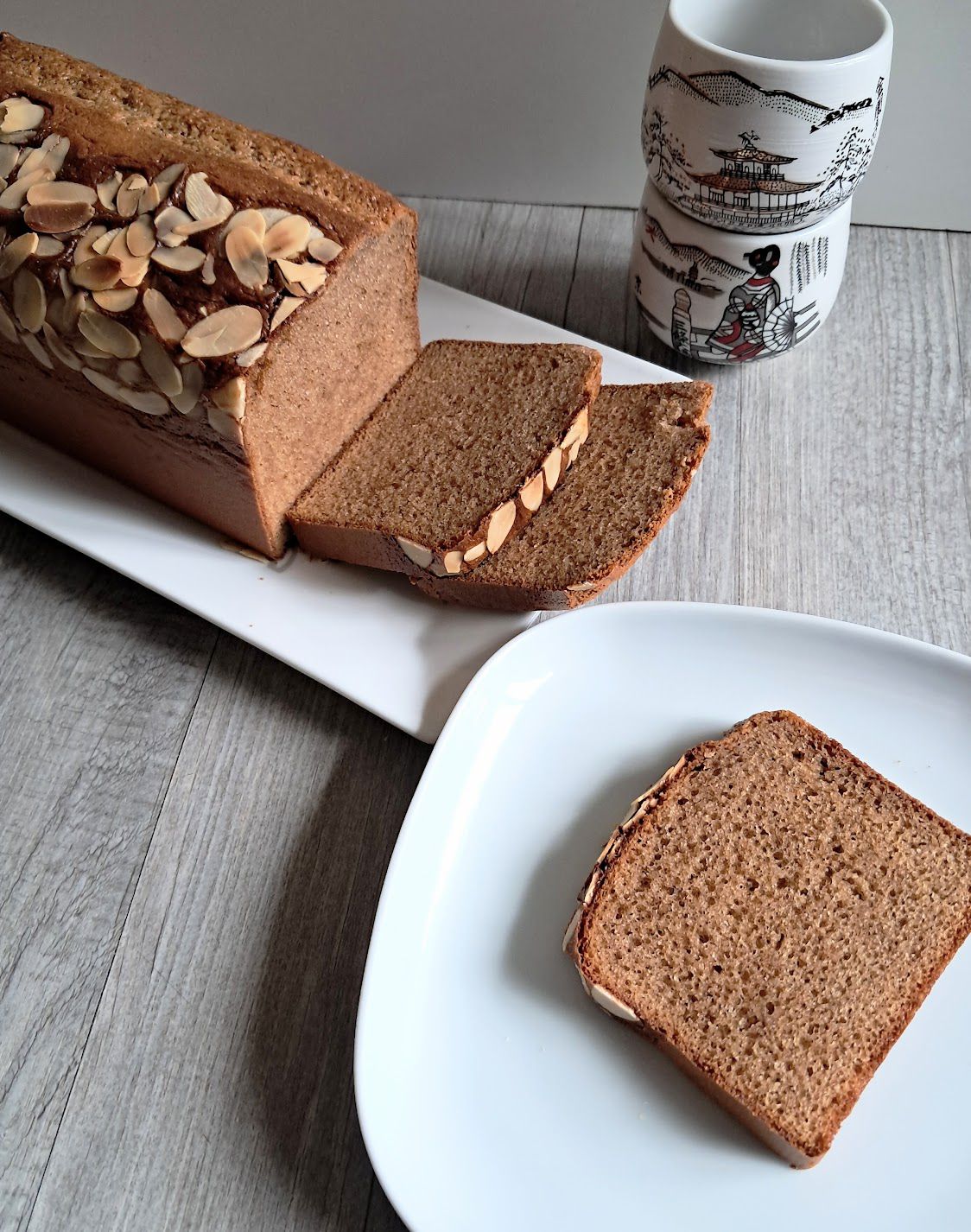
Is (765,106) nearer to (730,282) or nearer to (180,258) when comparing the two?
(730,282)

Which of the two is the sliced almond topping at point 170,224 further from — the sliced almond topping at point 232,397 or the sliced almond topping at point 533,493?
the sliced almond topping at point 533,493

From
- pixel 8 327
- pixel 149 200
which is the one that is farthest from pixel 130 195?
pixel 8 327

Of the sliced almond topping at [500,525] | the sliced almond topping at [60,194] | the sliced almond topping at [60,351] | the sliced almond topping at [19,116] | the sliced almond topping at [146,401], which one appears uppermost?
the sliced almond topping at [19,116]

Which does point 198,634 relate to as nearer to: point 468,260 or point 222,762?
point 222,762

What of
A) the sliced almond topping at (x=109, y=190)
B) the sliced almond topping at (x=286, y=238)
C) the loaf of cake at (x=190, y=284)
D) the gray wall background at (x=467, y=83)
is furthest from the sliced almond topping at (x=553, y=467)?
the gray wall background at (x=467, y=83)

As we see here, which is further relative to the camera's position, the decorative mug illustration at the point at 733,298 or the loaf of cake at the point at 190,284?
the decorative mug illustration at the point at 733,298

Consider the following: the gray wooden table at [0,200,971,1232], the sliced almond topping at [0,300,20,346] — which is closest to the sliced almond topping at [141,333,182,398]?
the sliced almond topping at [0,300,20,346]
